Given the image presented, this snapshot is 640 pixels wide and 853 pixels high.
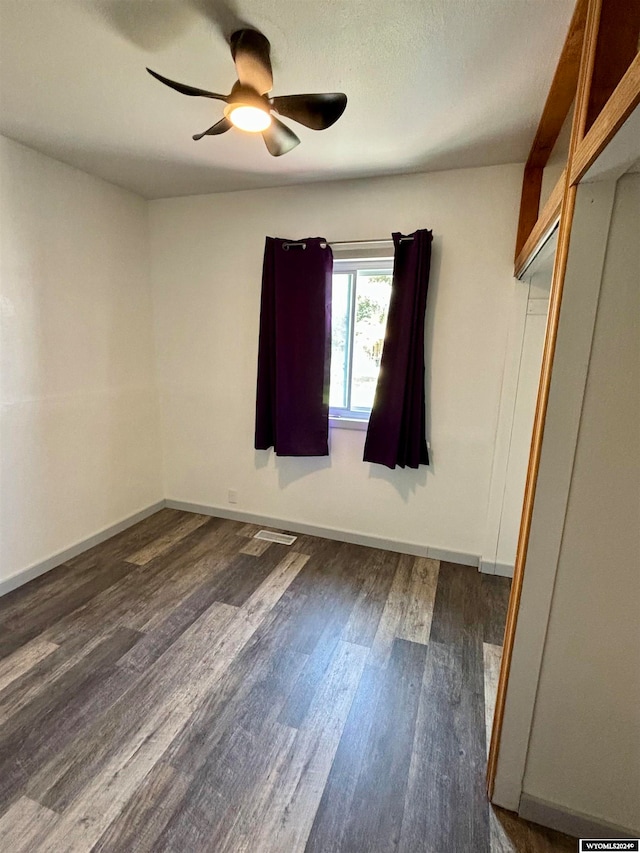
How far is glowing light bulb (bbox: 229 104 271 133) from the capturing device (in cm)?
144

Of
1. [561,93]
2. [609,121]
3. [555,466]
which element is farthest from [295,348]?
[609,121]

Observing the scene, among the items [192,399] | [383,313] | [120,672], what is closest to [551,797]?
[120,672]

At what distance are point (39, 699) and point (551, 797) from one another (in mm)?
1916

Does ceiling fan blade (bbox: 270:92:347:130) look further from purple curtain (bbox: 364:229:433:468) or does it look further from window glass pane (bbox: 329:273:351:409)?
window glass pane (bbox: 329:273:351:409)

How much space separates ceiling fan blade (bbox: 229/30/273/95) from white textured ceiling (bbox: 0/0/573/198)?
31 mm

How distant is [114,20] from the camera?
1.30 metres

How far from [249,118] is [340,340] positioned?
62.3 inches

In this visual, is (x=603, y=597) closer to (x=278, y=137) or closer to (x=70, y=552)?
(x=278, y=137)

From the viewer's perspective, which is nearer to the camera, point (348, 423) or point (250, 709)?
point (250, 709)

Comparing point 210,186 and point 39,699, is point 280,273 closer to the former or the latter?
point 210,186

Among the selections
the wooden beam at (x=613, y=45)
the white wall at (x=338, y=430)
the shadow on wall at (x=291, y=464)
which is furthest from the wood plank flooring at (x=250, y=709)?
the wooden beam at (x=613, y=45)

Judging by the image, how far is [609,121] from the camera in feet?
2.70

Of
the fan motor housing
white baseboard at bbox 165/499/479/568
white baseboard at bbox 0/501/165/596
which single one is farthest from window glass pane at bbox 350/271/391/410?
white baseboard at bbox 0/501/165/596

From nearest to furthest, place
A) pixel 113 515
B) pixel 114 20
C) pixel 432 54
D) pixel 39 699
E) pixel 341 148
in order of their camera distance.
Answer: pixel 114 20
pixel 432 54
pixel 39 699
pixel 341 148
pixel 113 515
